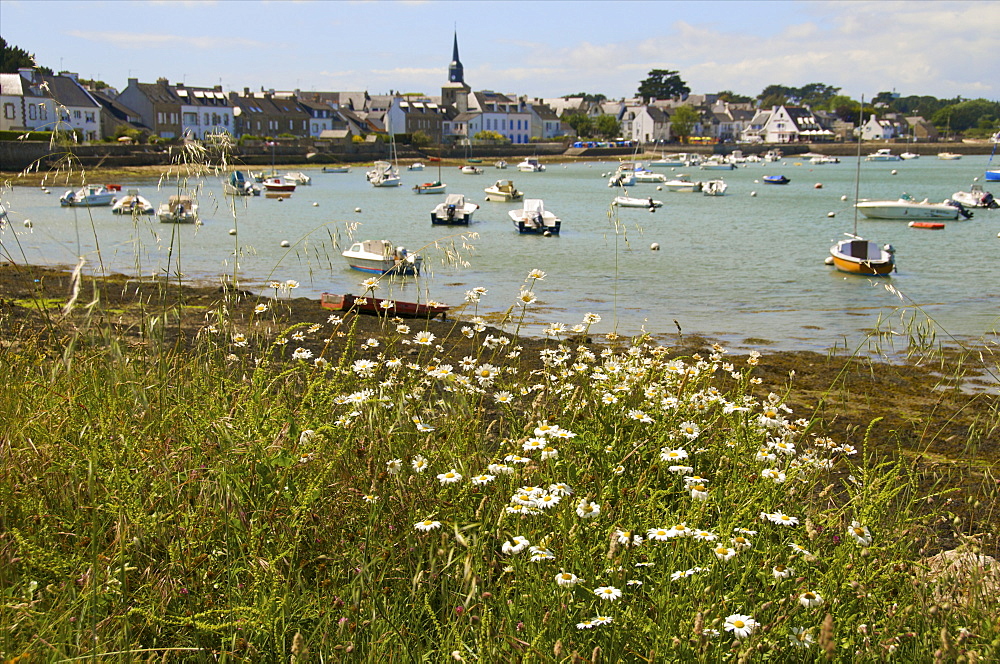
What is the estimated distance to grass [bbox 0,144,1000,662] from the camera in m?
2.92

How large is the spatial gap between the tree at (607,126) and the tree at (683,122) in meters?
11.8

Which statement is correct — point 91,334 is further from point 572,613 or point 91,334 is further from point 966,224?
point 966,224

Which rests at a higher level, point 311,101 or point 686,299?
point 311,101

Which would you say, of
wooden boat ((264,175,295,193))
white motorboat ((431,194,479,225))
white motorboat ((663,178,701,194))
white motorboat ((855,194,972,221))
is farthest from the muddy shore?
white motorboat ((663,178,701,194))

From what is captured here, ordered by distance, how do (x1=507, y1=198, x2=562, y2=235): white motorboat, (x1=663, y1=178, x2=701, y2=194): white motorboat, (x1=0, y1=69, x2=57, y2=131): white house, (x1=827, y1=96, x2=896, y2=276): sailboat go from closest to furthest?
1. (x1=827, y1=96, x2=896, y2=276): sailboat
2. (x1=507, y1=198, x2=562, y2=235): white motorboat
3. (x1=663, y1=178, x2=701, y2=194): white motorboat
4. (x1=0, y1=69, x2=57, y2=131): white house

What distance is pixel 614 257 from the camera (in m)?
33.6

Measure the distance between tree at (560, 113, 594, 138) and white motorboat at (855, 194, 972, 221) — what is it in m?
125

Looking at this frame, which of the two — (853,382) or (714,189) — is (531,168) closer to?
(714,189)

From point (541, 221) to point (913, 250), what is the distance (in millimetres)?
16343

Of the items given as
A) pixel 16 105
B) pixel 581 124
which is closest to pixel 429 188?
pixel 16 105

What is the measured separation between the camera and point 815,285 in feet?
83.6

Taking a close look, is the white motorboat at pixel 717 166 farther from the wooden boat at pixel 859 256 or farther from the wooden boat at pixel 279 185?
the wooden boat at pixel 859 256

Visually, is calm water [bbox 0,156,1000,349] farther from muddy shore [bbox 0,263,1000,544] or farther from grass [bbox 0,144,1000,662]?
grass [bbox 0,144,1000,662]

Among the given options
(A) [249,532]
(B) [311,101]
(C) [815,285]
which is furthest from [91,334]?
(B) [311,101]
